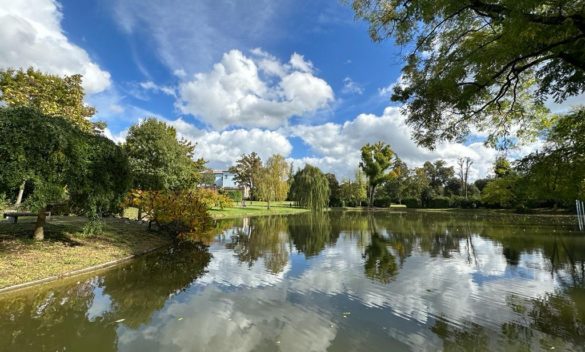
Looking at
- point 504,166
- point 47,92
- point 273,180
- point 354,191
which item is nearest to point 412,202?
point 354,191

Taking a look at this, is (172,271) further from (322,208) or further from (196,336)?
(322,208)

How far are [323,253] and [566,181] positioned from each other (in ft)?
29.4

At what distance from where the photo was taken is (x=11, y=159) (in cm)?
816

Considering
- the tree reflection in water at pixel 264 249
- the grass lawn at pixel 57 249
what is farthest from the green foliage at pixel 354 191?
the grass lawn at pixel 57 249

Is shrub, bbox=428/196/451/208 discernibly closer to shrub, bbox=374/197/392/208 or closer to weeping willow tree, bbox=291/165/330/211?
shrub, bbox=374/197/392/208

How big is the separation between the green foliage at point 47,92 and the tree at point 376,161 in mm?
44403

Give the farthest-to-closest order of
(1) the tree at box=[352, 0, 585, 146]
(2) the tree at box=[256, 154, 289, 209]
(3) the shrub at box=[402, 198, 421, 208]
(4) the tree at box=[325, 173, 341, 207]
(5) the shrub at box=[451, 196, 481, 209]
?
1. (4) the tree at box=[325, 173, 341, 207]
2. (3) the shrub at box=[402, 198, 421, 208]
3. (5) the shrub at box=[451, 196, 481, 209]
4. (2) the tree at box=[256, 154, 289, 209]
5. (1) the tree at box=[352, 0, 585, 146]

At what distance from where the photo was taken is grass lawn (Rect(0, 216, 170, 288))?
8406 mm

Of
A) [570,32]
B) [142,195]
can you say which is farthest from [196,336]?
[142,195]

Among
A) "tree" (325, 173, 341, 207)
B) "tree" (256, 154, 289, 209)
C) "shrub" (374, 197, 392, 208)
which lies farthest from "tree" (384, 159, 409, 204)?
"tree" (256, 154, 289, 209)

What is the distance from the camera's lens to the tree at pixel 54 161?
817 cm

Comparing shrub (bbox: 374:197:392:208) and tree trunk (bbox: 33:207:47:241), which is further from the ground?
shrub (bbox: 374:197:392:208)

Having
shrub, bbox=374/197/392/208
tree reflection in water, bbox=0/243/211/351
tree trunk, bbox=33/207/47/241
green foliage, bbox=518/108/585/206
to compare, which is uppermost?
shrub, bbox=374/197/392/208

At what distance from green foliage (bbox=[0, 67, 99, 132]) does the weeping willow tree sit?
95.8ft
